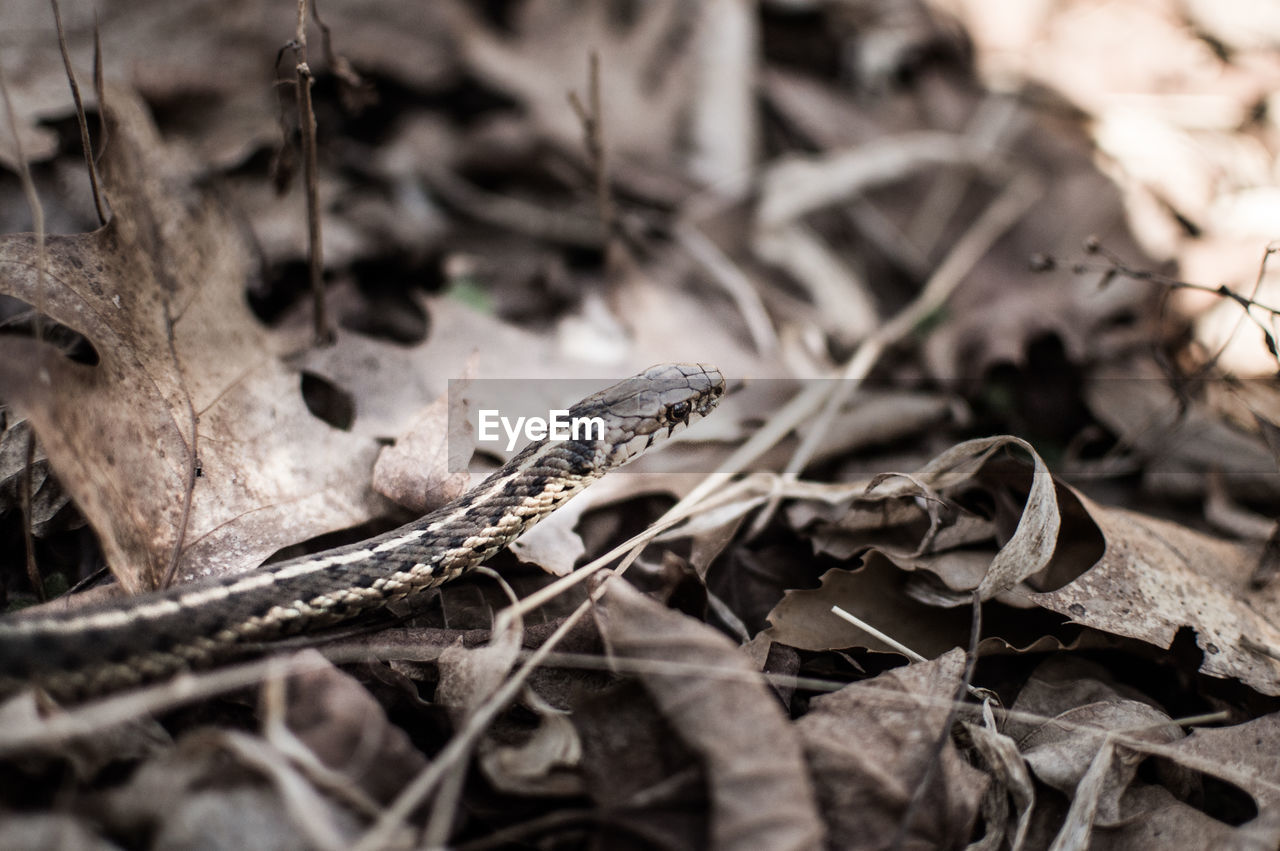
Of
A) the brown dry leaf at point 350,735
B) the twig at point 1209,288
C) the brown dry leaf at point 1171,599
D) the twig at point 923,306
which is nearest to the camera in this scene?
the brown dry leaf at point 350,735

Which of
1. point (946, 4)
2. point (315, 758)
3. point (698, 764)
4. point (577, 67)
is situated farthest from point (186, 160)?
point (946, 4)

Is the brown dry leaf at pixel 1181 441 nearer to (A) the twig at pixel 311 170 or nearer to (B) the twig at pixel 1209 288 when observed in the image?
(B) the twig at pixel 1209 288

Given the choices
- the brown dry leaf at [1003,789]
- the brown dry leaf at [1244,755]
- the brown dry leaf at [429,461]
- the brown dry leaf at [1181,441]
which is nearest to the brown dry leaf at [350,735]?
the brown dry leaf at [429,461]

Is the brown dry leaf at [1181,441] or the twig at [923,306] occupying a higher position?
the twig at [923,306]

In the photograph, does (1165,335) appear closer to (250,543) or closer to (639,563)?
(639,563)

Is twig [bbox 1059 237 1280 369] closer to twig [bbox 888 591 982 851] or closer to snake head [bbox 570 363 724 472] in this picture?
snake head [bbox 570 363 724 472]

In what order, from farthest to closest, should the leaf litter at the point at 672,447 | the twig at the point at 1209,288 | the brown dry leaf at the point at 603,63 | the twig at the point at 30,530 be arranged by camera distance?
the brown dry leaf at the point at 603,63 → the twig at the point at 1209,288 → the twig at the point at 30,530 → the leaf litter at the point at 672,447

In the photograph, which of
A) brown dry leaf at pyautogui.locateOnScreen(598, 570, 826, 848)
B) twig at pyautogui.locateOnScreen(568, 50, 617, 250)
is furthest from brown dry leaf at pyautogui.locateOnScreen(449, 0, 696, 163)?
brown dry leaf at pyautogui.locateOnScreen(598, 570, 826, 848)

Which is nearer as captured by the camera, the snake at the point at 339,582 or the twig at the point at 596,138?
the snake at the point at 339,582
